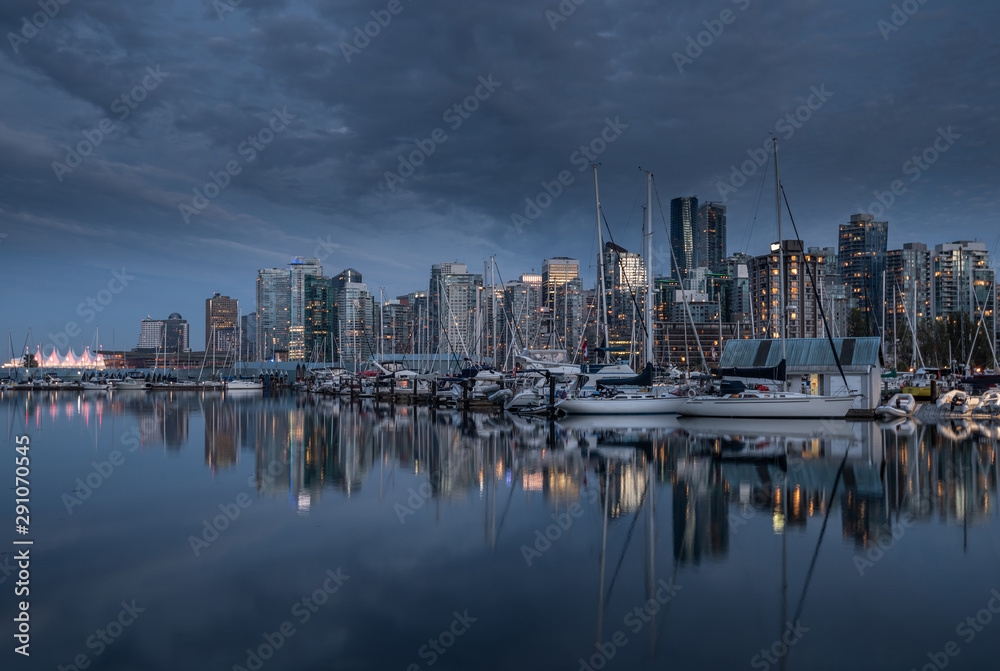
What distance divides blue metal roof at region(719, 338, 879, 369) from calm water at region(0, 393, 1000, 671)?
2015 centimetres

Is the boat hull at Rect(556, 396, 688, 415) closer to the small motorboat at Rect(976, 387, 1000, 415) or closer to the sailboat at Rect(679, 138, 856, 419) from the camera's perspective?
the sailboat at Rect(679, 138, 856, 419)

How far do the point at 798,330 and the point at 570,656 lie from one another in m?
207

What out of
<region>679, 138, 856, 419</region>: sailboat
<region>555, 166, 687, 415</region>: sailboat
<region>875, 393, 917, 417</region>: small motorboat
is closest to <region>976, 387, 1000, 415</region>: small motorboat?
<region>875, 393, 917, 417</region>: small motorboat

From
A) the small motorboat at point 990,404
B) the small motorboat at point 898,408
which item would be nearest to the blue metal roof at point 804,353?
the small motorboat at point 898,408

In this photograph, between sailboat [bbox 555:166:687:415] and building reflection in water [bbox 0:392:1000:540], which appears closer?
building reflection in water [bbox 0:392:1000:540]

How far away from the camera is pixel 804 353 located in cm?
5191

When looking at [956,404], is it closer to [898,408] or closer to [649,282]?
[898,408]

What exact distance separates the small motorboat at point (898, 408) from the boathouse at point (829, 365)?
2.50ft

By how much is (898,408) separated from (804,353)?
7577 mm

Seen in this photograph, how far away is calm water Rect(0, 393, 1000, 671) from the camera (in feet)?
33.2

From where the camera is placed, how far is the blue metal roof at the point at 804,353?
49.3 m

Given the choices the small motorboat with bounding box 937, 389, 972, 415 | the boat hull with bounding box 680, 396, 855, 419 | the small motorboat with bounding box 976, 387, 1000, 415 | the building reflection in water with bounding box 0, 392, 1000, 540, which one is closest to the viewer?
the building reflection in water with bounding box 0, 392, 1000, 540

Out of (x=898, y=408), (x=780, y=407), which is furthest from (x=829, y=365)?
(x=780, y=407)

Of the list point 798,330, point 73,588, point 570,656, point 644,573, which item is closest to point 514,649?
point 570,656
